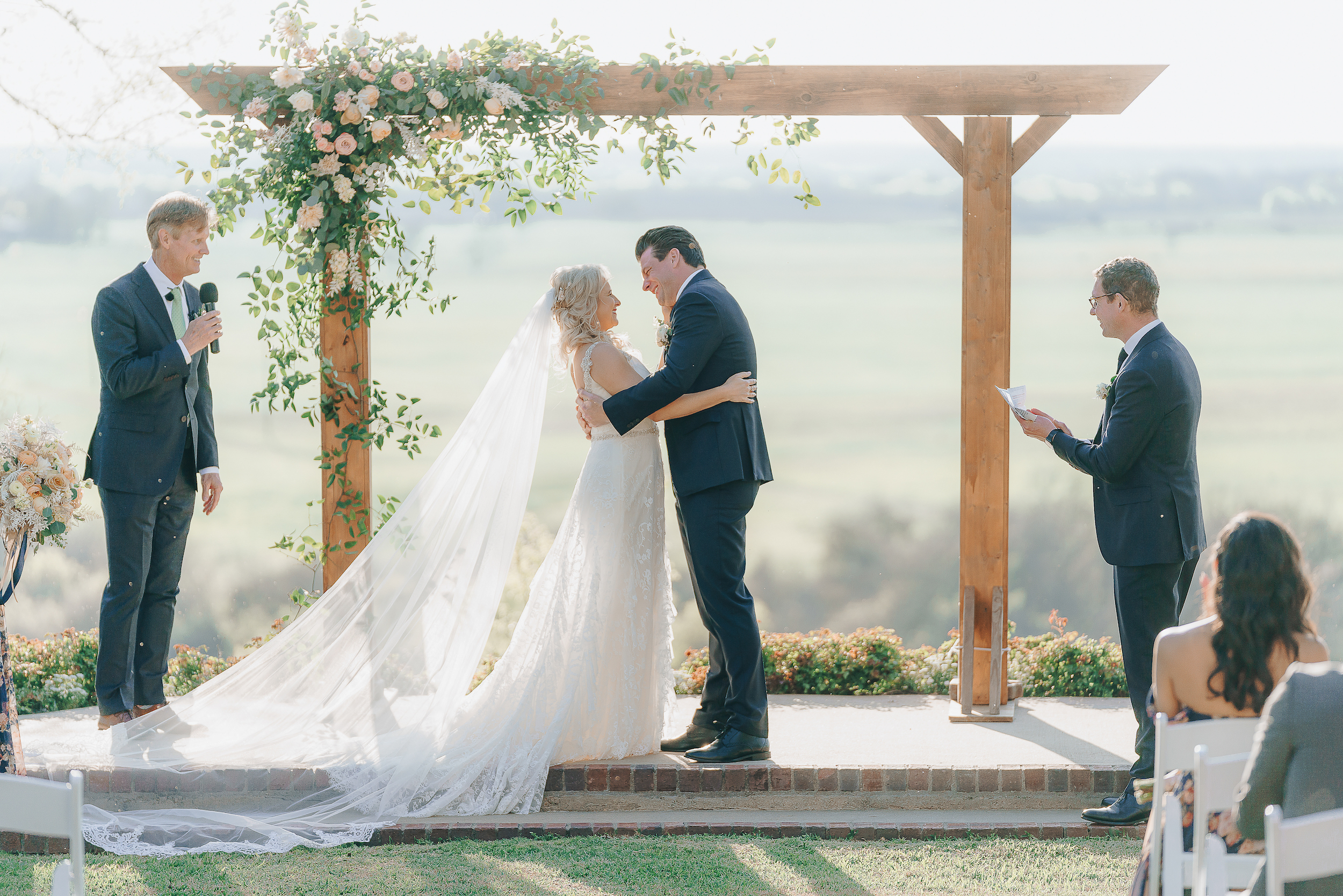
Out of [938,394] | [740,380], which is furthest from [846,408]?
[740,380]

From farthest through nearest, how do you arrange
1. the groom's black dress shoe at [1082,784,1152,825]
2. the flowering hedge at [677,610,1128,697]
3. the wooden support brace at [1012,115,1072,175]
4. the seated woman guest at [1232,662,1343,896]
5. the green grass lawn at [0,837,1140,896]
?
the flowering hedge at [677,610,1128,697]
the wooden support brace at [1012,115,1072,175]
the groom's black dress shoe at [1082,784,1152,825]
the green grass lawn at [0,837,1140,896]
the seated woman guest at [1232,662,1343,896]

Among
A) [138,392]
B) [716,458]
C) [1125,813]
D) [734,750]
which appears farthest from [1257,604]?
[138,392]

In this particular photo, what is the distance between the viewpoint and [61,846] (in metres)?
3.65

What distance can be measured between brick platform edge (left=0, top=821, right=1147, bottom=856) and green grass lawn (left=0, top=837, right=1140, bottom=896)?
5 centimetres

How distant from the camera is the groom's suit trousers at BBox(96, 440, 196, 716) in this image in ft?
13.8

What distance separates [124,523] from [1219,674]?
363cm

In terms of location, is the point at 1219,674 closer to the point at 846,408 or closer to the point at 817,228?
the point at 846,408

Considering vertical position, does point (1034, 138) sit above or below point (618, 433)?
above

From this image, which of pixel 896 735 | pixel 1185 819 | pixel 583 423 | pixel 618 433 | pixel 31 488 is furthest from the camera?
pixel 896 735

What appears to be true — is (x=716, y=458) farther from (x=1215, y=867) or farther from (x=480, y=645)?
(x=1215, y=867)

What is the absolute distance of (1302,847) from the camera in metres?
1.68

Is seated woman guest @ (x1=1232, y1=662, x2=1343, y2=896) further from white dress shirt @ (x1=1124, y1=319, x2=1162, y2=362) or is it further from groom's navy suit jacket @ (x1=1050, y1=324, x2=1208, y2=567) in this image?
white dress shirt @ (x1=1124, y1=319, x2=1162, y2=362)

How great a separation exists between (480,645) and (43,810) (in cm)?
224

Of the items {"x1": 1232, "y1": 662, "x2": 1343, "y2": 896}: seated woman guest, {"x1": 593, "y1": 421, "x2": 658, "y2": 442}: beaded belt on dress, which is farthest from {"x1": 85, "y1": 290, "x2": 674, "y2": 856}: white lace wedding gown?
{"x1": 1232, "y1": 662, "x2": 1343, "y2": 896}: seated woman guest
